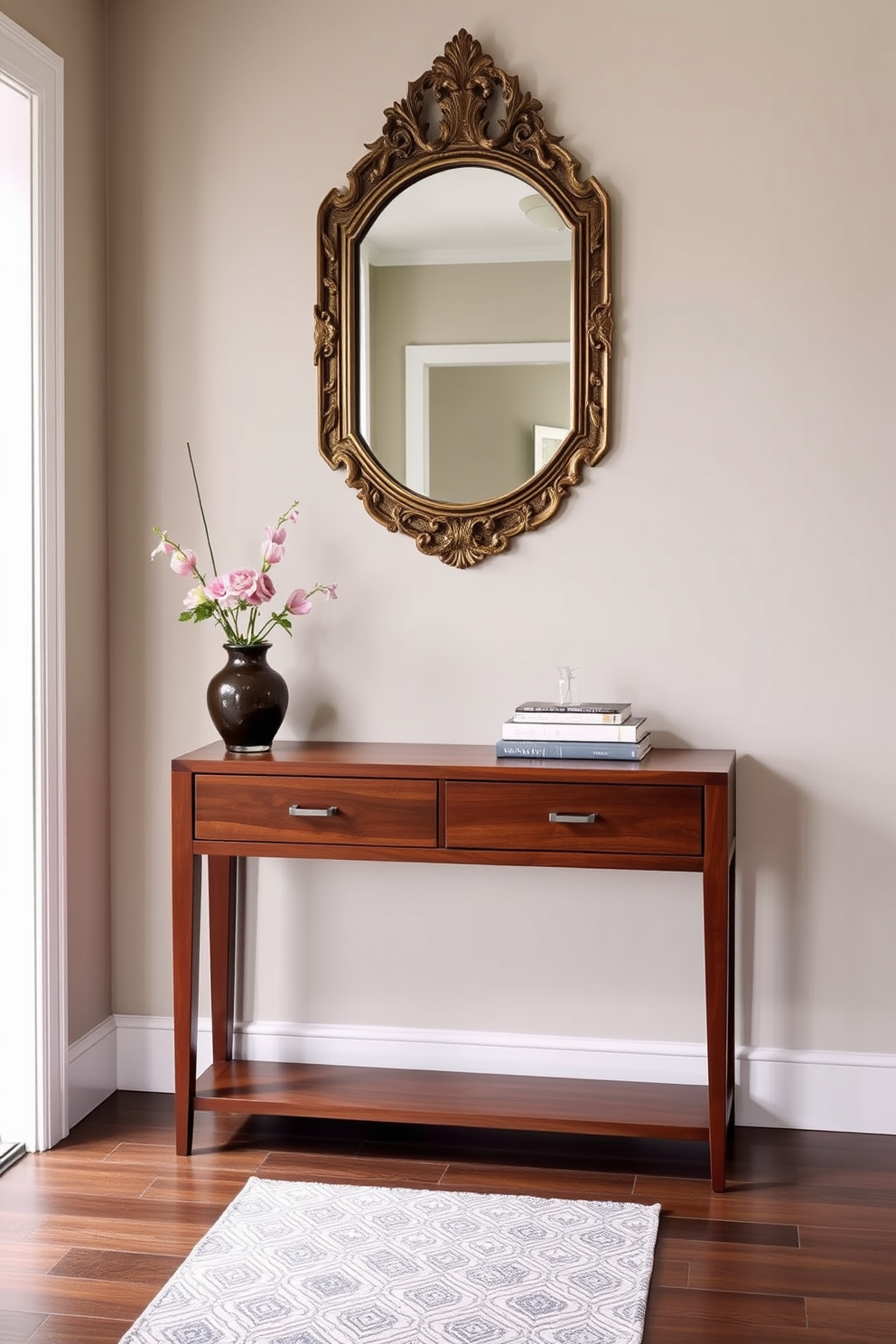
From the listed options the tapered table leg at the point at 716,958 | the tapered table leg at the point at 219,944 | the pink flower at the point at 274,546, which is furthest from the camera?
the tapered table leg at the point at 219,944

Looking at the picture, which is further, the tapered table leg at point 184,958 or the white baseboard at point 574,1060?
the white baseboard at point 574,1060

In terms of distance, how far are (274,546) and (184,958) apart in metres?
0.91

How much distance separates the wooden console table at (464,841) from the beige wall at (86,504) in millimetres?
366

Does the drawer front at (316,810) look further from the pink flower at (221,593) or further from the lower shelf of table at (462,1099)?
the lower shelf of table at (462,1099)

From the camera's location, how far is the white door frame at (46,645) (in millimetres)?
2850

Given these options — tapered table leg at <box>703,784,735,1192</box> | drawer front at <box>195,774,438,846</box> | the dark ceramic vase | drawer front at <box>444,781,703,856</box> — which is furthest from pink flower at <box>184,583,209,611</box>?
tapered table leg at <box>703,784,735,1192</box>

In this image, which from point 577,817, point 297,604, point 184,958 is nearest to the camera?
point 577,817

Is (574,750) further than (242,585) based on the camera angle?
No

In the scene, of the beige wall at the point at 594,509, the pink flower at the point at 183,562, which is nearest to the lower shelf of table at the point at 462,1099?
the beige wall at the point at 594,509

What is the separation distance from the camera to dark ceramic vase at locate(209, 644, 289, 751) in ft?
9.45

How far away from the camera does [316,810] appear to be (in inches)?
107

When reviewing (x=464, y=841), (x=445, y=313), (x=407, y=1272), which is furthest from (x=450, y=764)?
(x=445, y=313)

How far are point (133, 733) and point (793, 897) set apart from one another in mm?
1597

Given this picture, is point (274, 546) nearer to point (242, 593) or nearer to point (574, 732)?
point (242, 593)
